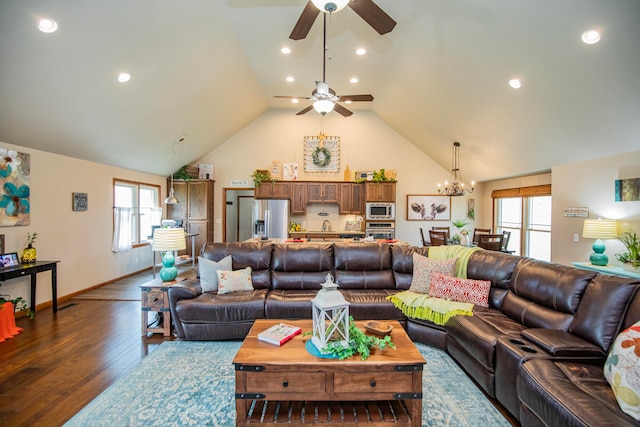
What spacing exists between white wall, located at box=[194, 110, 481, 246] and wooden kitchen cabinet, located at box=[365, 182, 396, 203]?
641 millimetres

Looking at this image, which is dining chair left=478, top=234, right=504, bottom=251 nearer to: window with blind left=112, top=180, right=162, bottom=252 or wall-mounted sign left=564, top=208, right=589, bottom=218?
wall-mounted sign left=564, top=208, right=589, bottom=218

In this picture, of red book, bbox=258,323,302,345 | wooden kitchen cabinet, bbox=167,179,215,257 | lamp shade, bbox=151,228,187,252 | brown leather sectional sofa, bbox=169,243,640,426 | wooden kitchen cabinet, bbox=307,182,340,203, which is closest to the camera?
brown leather sectional sofa, bbox=169,243,640,426

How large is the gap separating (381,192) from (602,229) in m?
4.16

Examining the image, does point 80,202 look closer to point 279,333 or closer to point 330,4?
point 279,333

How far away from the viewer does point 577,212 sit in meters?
4.59

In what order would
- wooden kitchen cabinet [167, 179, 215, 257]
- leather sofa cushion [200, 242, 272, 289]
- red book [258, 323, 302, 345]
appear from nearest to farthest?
1. red book [258, 323, 302, 345]
2. leather sofa cushion [200, 242, 272, 289]
3. wooden kitchen cabinet [167, 179, 215, 257]

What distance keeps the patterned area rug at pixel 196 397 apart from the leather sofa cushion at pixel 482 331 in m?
0.29

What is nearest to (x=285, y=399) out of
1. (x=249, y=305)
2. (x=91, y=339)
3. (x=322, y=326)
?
(x=322, y=326)

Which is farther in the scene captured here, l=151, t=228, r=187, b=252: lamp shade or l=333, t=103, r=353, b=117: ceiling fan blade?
l=333, t=103, r=353, b=117: ceiling fan blade

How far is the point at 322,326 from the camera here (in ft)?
6.28

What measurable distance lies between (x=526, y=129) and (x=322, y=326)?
4763 mm

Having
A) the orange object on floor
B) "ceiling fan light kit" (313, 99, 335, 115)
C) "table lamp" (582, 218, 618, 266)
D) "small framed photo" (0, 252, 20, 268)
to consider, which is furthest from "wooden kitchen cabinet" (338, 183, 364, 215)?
the orange object on floor

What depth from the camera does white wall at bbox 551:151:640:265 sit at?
12.8 ft

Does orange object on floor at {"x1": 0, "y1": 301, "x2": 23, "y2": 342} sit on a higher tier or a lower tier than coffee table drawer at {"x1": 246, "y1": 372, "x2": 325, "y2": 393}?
lower
